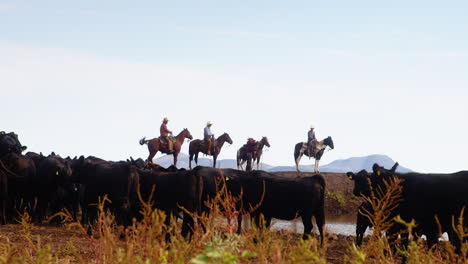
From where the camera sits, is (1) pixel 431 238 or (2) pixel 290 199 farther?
(2) pixel 290 199

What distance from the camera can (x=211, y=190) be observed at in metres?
13.5

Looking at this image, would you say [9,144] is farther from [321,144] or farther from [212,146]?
[321,144]

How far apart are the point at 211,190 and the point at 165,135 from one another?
704 inches

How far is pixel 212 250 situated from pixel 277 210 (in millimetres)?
9420

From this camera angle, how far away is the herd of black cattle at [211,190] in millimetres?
10633

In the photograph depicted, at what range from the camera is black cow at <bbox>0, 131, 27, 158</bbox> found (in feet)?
50.2

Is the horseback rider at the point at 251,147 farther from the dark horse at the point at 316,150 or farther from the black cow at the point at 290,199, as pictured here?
the black cow at the point at 290,199

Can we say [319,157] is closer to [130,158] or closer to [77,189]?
[130,158]

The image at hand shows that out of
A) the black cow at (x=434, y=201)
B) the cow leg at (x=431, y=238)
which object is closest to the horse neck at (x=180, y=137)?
the black cow at (x=434, y=201)

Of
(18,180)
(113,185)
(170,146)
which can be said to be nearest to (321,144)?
(170,146)

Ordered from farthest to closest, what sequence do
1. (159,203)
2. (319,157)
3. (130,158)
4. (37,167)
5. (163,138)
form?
(319,157), (163,138), (130,158), (37,167), (159,203)

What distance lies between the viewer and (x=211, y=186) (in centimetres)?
1354

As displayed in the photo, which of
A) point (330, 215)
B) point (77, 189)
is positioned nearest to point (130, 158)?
point (77, 189)

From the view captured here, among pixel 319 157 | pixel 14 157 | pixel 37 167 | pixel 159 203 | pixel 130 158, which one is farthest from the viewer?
pixel 319 157
